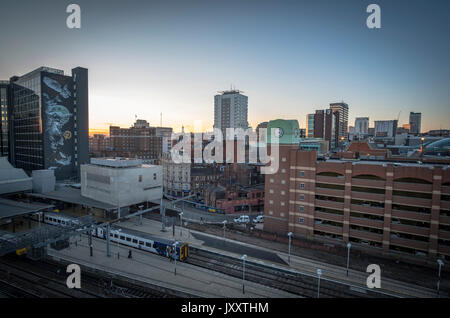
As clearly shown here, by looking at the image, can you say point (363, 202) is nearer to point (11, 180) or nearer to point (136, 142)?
point (11, 180)

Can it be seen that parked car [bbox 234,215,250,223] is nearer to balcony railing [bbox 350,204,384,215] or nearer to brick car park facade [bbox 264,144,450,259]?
brick car park facade [bbox 264,144,450,259]

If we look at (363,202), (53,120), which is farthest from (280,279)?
(53,120)

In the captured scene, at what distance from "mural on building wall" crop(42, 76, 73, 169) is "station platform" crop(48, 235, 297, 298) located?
5077 centimetres

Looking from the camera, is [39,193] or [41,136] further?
[41,136]

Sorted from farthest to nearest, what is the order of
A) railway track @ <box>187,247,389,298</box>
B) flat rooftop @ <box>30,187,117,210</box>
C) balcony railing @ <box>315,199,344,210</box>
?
flat rooftop @ <box>30,187,117,210</box> < balcony railing @ <box>315,199,344,210</box> < railway track @ <box>187,247,389,298</box>

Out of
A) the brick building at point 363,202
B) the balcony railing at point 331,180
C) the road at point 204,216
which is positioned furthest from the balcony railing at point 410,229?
the road at point 204,216

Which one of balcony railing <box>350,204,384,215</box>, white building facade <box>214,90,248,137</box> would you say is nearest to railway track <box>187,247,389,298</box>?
balcony railing <box>350,204,384,215</box>

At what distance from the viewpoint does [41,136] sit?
79250mm

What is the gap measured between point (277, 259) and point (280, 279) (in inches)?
212

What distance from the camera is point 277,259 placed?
37.8 metres

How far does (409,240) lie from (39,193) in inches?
3192

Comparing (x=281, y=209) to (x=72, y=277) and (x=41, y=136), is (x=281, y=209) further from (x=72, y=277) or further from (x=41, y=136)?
(x=41, y=136)

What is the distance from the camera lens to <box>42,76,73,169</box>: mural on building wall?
79.3 m
